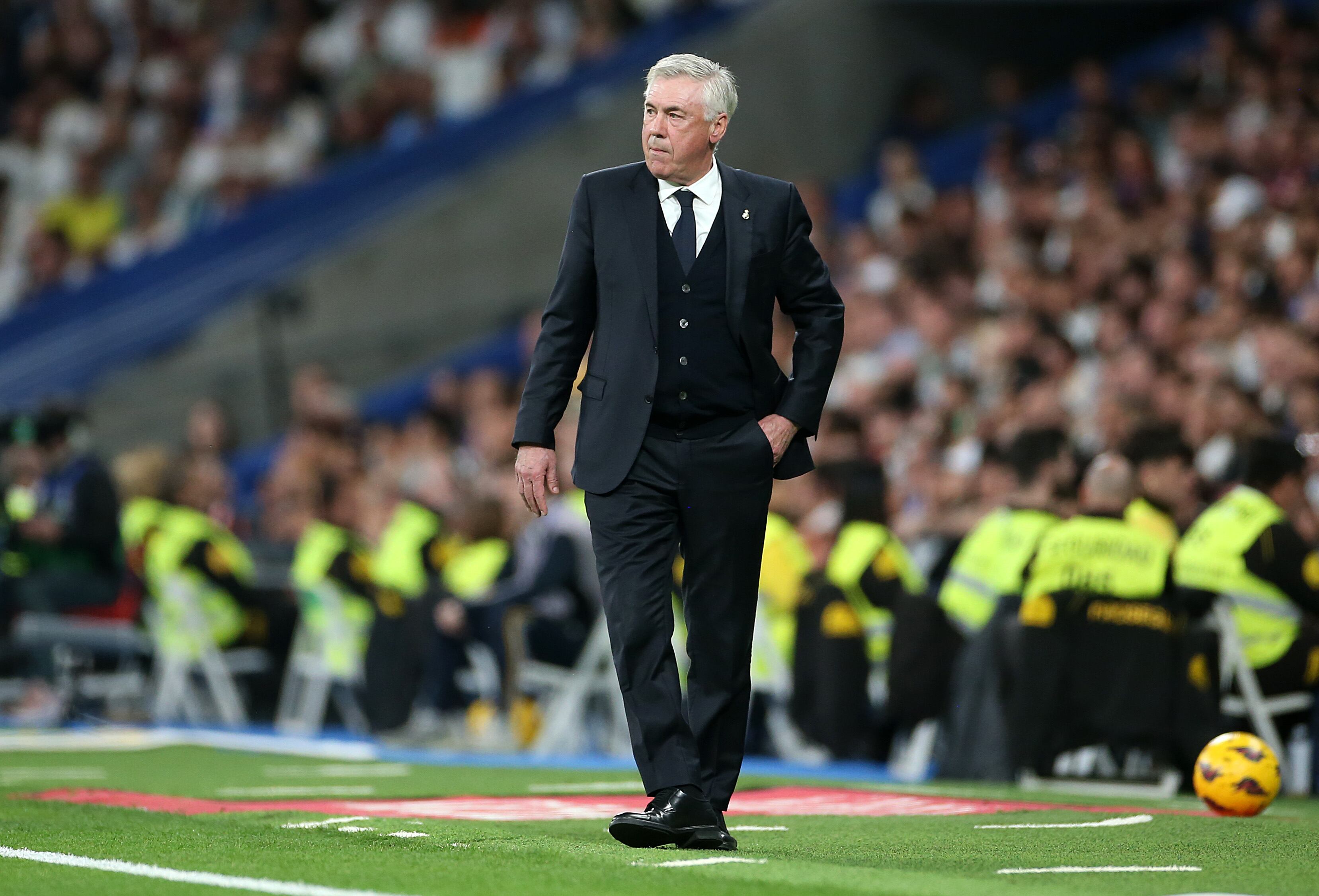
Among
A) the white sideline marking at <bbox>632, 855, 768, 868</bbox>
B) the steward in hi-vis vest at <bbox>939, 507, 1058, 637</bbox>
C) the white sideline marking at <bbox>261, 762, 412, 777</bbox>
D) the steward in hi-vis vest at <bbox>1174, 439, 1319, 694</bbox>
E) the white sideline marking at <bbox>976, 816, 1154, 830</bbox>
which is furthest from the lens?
the steward in hi-vis vest at <bbox>939, 507, 1058, 637</bbox>

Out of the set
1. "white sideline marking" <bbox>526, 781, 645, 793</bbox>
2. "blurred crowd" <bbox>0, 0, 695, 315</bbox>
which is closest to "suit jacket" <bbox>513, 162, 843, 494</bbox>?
"white sideline marking" <bbox>526, 781, 645, 793</bbox>

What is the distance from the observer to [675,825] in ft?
17.5

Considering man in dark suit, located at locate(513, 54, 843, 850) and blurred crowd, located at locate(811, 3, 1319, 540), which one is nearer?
man in dark suit, located at locate(513, 54, 843, 850)

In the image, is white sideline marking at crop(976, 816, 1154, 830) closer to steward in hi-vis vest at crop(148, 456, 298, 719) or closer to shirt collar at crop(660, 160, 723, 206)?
shirt collar at crop(660, 160, 723, 206)

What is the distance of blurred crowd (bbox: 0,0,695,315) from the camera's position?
21.4 meters

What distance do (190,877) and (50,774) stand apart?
4537mm

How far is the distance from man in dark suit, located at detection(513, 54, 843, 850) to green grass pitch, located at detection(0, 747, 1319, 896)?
0.50 meters

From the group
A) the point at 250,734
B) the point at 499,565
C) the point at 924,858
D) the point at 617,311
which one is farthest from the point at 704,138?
the point at 250,734

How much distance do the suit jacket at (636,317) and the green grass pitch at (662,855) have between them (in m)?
1.10

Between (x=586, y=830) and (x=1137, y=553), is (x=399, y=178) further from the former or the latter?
(x=586, y=830)

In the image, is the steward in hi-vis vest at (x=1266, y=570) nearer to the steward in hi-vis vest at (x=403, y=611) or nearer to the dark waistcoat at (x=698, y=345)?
the dark waistcoat at (x=698, y=345)

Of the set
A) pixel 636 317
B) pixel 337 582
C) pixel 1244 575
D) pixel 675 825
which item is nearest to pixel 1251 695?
pixel 1244 575

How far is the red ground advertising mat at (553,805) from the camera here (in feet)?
21.9

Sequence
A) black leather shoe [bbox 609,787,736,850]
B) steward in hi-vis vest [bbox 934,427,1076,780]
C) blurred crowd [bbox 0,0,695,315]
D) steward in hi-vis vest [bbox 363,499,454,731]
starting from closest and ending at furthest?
1. black leather shoe [bbox 609,787,736,850]
2. steward in hi-vis vest [bbox 934,427,1076,780]
3. steward in hi-vis vest [bbox 363,499,454,731]
4. blurred crowd [bbox 0,0,695,315]
